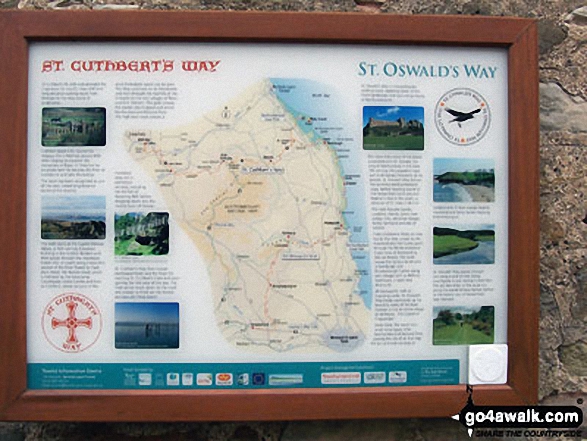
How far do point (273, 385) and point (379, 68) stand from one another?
2.84 ft

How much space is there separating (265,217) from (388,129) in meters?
0.39

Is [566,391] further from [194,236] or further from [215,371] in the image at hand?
[194,236]

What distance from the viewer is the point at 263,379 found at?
4.94ft

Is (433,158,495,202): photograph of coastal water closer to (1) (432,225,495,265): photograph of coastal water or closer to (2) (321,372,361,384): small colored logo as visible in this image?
(1) (432,225,495,265): photograph of coastal water

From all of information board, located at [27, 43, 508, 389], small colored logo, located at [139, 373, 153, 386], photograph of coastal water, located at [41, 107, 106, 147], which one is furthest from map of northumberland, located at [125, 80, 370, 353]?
small colored logo, located at [139, 373, 153, 386]

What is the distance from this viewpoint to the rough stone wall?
5.21ft

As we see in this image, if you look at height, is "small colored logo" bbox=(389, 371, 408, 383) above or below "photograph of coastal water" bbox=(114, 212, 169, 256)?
below

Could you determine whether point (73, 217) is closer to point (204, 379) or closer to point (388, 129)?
point (204, 379)

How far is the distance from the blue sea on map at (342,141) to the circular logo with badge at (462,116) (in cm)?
23

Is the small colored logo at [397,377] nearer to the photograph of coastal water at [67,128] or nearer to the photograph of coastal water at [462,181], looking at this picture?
the photograph of coastal water at [462,181]

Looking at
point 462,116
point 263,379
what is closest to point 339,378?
point 263,379

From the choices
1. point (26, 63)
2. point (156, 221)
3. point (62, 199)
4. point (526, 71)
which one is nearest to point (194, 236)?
Result: point (156, 221)

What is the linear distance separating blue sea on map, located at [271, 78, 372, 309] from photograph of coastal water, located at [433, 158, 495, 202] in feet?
0.67

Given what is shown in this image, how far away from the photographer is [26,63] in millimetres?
1474
